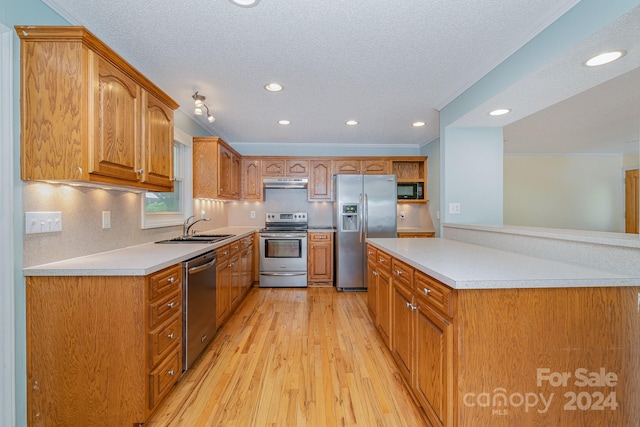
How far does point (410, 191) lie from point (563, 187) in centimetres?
364

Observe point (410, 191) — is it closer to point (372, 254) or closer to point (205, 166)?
point (372, 254)

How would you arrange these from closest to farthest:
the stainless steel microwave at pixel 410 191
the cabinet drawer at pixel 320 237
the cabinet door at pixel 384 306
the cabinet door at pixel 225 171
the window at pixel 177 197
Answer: the cabinet door at pixel 384 306
the window at pixel 177 197
the cabinet door at pixel 225 171
the cabinet drawer at pixel 320 237
the stainless steel microwave at pixel 410 191

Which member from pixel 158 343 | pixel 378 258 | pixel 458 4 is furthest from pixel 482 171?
pixel 158 343

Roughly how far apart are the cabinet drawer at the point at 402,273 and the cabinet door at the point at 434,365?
200 millimetres

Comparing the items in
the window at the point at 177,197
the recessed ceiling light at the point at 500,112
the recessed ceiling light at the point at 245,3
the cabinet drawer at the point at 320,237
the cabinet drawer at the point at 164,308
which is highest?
the recessed ceiling light at the point at 245,3

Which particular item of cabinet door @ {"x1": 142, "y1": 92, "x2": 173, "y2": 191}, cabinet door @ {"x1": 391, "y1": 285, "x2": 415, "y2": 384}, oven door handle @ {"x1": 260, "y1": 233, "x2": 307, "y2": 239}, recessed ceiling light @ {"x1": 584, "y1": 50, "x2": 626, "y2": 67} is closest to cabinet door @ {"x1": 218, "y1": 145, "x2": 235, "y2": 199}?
oven door handle @ {"x1": 260, "y1": 233, "x2": 307, "y2": 239}

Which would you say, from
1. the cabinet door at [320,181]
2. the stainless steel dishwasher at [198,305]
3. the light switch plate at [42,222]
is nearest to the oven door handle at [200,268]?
the stainless steel dishwasher at [198,305]

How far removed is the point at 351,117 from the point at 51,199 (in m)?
2.94

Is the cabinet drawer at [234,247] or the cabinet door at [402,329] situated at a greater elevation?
the cabinet drawer at [234,247]

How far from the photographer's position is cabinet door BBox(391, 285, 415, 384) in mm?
1780

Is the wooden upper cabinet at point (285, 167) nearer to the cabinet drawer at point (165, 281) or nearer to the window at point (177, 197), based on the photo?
the window at point (177, 197)

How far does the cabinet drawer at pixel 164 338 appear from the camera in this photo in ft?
5.24

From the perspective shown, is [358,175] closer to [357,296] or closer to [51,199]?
[357,296]

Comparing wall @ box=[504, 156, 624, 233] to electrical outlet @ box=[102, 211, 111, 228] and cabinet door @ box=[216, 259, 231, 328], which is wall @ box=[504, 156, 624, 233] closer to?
cabinet door @ box=[216, 259, 231, 328]
